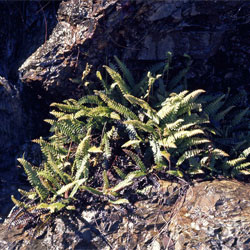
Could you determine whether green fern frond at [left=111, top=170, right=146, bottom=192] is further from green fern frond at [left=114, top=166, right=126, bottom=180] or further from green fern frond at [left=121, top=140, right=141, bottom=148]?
green fern frond at [left=121, top=140, right=141, bottom=148]

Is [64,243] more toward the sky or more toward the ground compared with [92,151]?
more toward the ground

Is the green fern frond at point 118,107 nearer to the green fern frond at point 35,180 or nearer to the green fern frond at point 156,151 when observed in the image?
the green fern frond at point 156,151

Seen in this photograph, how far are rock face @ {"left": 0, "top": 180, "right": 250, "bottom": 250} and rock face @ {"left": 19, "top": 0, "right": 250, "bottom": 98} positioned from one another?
237 cm

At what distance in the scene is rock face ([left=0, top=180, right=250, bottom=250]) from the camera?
3945mm

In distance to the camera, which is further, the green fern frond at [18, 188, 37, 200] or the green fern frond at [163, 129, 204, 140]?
the green fern frond at [18, 188, 37, 200]

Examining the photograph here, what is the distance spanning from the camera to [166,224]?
424 centimetres

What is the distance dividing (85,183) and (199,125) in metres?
2.17

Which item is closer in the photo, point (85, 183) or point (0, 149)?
point (85, 183)

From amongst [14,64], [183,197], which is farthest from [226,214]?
[14,64]

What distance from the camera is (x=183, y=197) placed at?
14.8 ft

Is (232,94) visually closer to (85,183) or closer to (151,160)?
(151,160)

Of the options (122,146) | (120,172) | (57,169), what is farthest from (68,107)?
(120,172)

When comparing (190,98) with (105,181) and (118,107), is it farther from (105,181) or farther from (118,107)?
(105,181)

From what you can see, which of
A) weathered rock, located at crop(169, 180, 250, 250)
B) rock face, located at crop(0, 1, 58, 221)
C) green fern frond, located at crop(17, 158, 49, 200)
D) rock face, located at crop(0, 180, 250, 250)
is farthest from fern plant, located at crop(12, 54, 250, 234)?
rock face, located at crop(0, 1, 58, 221)
